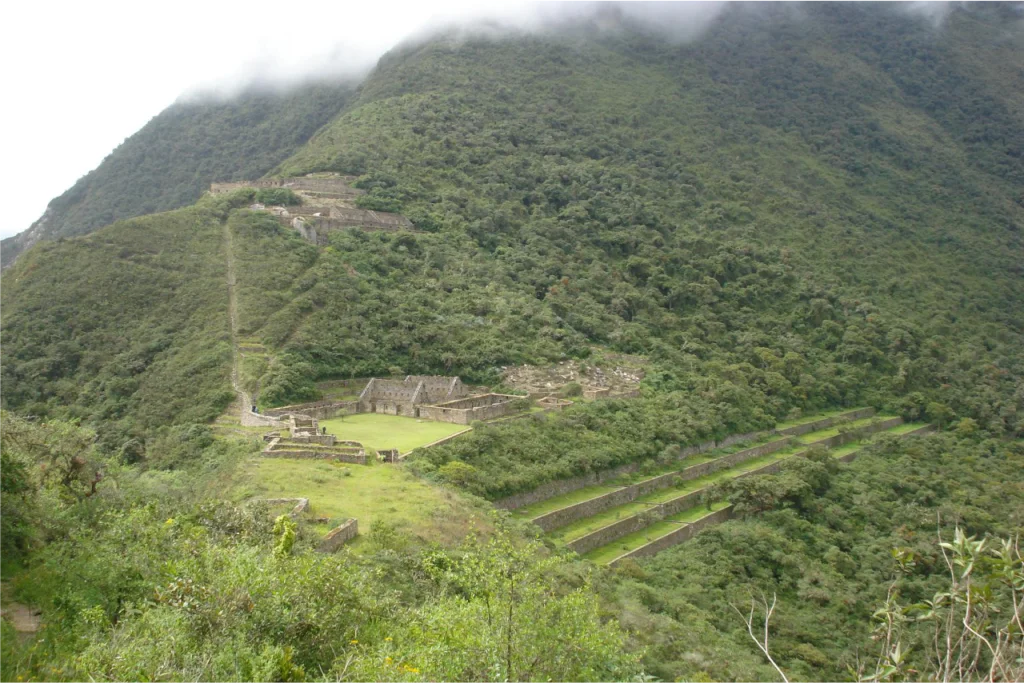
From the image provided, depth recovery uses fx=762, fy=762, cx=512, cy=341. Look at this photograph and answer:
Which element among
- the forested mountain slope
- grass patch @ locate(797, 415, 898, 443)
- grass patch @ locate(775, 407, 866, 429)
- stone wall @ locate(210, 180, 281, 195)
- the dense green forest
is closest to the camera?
the dense green forest

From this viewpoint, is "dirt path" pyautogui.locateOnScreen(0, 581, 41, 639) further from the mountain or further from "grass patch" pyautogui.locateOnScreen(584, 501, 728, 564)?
the mountain

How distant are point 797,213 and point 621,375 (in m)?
40.7

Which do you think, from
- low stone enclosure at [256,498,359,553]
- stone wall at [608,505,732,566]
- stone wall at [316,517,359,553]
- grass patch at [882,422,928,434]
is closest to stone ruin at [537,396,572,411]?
stone wall at [608,505,732,566]

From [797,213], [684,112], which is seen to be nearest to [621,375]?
[797,213]

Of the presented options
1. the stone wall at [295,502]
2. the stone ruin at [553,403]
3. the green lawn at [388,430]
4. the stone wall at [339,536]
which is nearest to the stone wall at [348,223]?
the green lawn at [388,430]

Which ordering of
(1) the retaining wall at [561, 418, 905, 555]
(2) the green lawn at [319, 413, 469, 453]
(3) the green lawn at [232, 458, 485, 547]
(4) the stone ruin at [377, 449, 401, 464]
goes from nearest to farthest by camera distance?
(3) the green lawn at [232, 458, 485, 547] → (4) the stone ruin at [377, 449, 401, 464] → (1) the retaining wall at [561, 418, 905, 555] → (2) the green lawn at [319, 413, 469, 453]

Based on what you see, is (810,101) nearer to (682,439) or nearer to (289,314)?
(682,439)

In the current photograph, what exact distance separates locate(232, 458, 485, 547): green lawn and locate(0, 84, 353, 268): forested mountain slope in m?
57.0

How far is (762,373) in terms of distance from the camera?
149 ft

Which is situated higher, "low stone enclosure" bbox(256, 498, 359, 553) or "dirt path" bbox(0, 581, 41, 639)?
"dirt path" bbox(0, 581, 41, 639)

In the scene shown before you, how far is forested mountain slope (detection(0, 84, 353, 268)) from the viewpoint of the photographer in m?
71.9

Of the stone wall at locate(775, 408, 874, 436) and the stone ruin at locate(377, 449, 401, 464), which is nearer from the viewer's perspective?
the stone ruin at locate(377, 449, 401, 464)

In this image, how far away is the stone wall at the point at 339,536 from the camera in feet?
49.1

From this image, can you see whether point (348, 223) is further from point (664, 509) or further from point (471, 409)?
point (664, 509)
